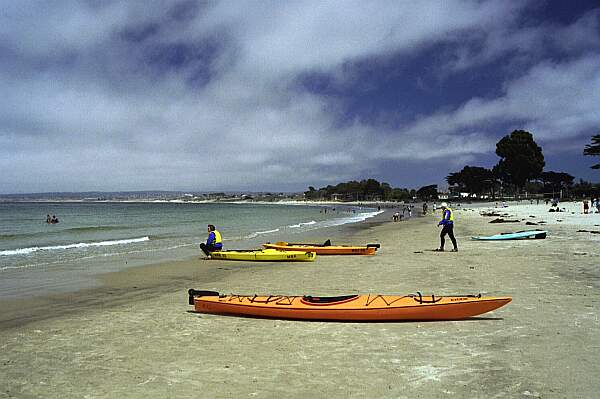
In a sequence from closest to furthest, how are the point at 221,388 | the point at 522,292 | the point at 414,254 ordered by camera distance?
1. the point at 221,388
2. the point at 522,292
3. the point at 414,254

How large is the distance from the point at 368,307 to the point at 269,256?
943 cm

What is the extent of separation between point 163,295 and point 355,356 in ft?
20.6

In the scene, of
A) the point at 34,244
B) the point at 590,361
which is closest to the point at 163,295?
the point at 590,361

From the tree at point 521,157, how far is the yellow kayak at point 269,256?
74428 millimetres

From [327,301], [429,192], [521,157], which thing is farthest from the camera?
[429,192]

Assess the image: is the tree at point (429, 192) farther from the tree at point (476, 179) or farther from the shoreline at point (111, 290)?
the shoreline at point (111, 290)

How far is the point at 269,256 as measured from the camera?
16.3 m

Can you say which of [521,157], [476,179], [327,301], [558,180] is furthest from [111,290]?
[476,179]

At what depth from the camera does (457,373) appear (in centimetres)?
494

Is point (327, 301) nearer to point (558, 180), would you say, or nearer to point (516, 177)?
point (516, 177)

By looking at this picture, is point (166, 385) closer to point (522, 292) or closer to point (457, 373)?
point (457, 373)

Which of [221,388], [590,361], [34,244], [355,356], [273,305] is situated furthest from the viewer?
[34,244]

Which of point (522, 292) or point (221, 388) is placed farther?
point (522, 292)

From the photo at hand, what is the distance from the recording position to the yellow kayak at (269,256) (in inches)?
621
